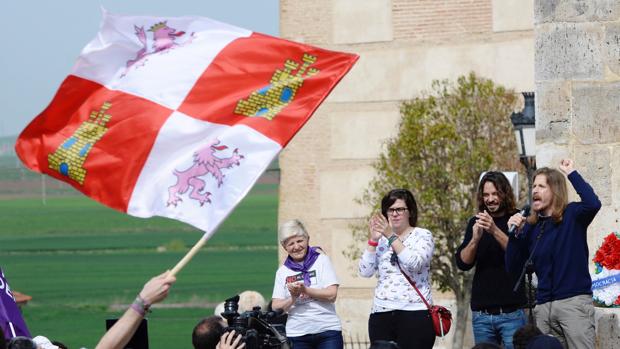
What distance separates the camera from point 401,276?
10656mm

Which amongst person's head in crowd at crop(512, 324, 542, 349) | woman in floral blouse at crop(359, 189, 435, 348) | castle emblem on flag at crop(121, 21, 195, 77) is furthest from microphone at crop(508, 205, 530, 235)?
castle emblem on flag at crop(121, 21, 195, 77)

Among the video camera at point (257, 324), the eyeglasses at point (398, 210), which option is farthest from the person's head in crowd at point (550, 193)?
the video camera at point (257, 324)

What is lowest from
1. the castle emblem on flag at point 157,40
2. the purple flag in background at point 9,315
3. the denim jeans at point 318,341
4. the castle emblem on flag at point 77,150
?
the denim jeans at point 318,341

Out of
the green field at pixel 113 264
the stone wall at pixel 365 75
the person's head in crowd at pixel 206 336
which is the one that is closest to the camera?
the person's head in crowd at pixel 206 336

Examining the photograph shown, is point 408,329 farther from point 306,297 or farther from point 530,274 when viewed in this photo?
point 530,274

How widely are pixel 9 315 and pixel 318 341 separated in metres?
3.26

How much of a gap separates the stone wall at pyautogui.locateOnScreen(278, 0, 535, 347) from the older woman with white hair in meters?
16.4

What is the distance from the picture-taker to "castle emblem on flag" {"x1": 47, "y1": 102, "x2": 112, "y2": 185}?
884 centimetres

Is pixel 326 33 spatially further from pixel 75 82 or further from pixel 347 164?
pixel 75 82

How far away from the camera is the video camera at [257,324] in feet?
30.9

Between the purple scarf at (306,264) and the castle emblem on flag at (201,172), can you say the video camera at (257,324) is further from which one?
the castle emblem on flag at (201,172)

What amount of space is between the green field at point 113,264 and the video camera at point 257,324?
4398 cm

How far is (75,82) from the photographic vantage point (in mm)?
9047

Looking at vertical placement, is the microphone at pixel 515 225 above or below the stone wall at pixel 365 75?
below
